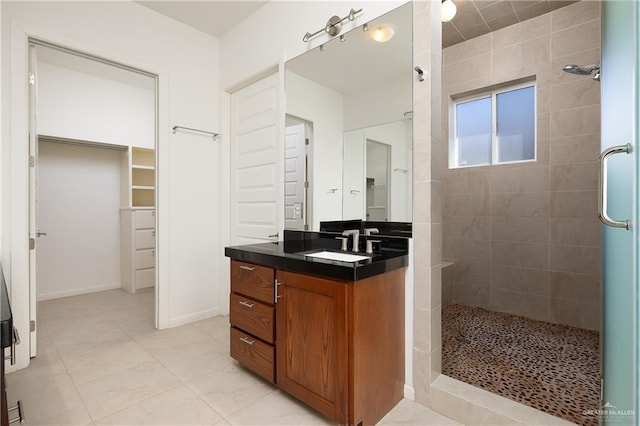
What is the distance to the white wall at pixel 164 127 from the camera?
216cm

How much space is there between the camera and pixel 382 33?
6.43 ft

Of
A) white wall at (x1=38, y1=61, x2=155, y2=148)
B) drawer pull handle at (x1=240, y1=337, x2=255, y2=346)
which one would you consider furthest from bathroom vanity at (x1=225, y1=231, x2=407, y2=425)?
white wall at (x1=38, y1=61, x2=155, y2=148)

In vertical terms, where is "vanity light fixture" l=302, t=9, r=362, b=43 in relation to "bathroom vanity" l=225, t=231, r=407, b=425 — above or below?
above

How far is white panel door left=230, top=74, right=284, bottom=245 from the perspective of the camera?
2.76 metres

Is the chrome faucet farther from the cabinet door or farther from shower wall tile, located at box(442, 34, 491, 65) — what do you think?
shower wall tile, located at box(442, 34, 491, 65)

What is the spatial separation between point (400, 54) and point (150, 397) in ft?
7.99

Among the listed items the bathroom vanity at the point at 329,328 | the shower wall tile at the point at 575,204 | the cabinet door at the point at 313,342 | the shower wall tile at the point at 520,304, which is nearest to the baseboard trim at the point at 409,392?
the bathroom vanity at the point at 329,328

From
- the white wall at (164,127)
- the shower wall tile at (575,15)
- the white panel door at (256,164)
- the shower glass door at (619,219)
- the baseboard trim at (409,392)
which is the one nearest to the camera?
the shower glass door at (619,219)

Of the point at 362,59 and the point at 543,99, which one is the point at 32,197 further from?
the point at 543,99

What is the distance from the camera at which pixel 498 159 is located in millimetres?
3273

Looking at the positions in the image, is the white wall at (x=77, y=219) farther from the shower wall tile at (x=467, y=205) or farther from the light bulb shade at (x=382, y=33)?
the shower wall tile at (x=467, y=205)

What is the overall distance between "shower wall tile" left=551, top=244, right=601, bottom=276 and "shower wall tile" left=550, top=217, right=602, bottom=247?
45 mm

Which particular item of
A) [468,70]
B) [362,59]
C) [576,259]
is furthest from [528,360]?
[468,70]

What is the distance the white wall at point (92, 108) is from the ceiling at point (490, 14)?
11.5 ft
